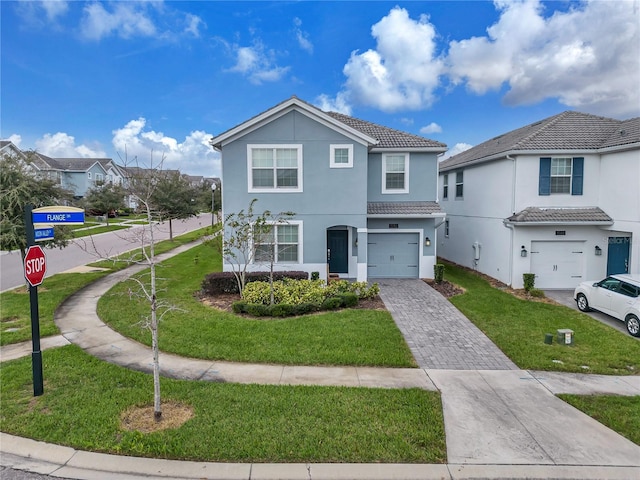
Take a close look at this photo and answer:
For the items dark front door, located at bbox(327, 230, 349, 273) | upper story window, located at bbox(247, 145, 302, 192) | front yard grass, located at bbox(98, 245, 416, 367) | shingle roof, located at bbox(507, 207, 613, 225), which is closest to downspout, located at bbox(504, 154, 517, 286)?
shingle roof, located at bbox(507, 207, 613, 225)

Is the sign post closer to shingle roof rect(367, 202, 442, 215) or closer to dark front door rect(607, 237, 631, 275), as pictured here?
shingle roof rect(367, 202, 442, 215)

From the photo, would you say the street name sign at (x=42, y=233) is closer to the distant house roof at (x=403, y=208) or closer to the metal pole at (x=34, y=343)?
the metal pole at (x=34, y=343)

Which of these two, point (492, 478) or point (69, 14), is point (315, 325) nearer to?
point (492, 478)

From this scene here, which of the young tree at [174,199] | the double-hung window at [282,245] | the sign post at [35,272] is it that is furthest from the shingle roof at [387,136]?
the young tree at [174,199]

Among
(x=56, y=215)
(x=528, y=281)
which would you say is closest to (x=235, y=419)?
(x=56, y=215)

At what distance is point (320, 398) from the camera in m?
6.71

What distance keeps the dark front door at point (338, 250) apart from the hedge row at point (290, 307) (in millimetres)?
4632

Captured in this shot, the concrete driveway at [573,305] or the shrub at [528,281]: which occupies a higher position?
the shrub at [528,281]

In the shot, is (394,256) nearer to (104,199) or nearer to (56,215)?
(56,215)

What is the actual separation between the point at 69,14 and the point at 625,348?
2075 cm

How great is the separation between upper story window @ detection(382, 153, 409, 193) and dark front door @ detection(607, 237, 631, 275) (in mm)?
8579

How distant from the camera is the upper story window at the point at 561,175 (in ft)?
52.3

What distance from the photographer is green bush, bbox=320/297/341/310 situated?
12.3 metres

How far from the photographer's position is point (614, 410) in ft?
21.7
